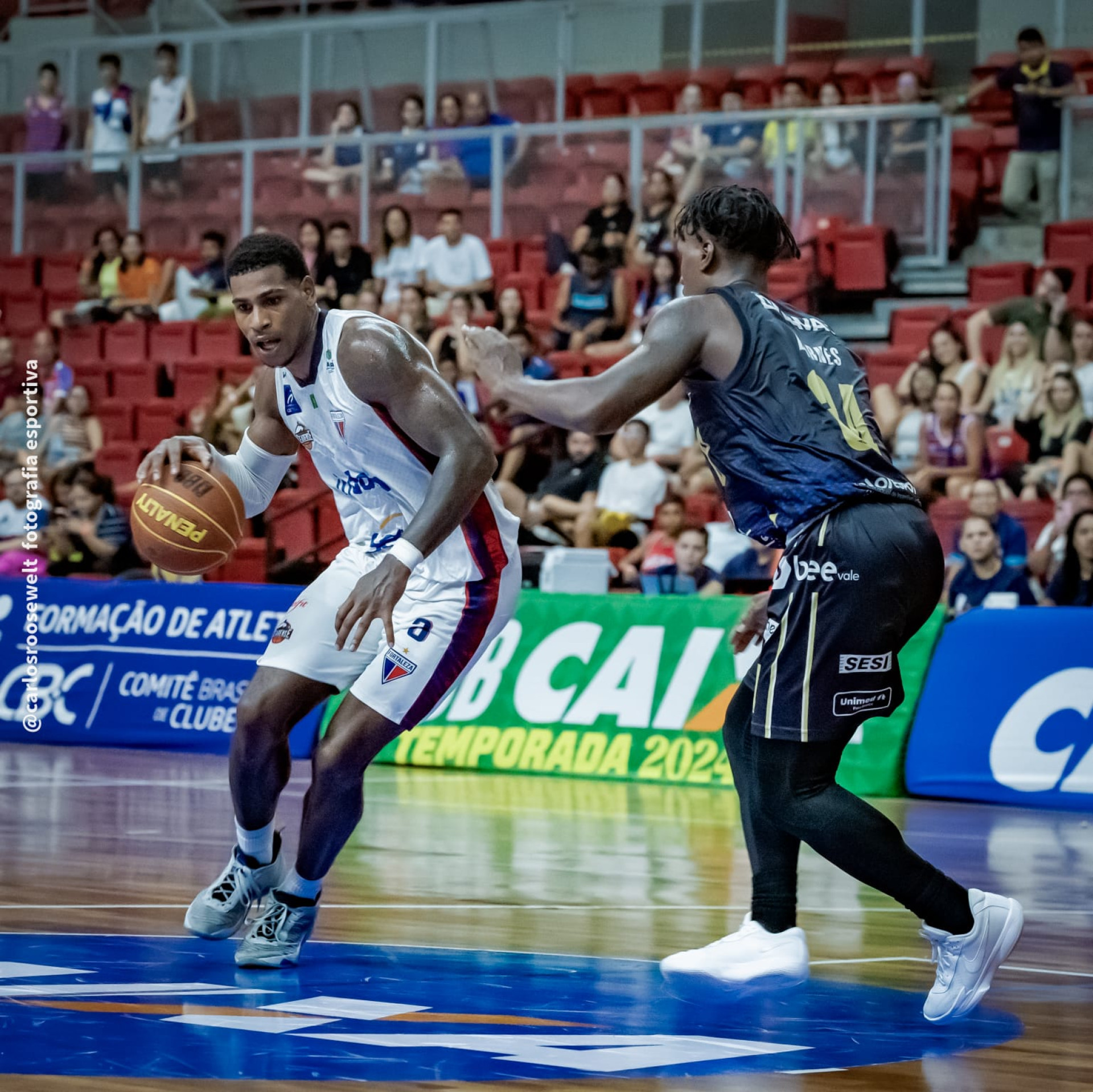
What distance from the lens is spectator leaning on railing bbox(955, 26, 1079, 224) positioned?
14.4 m

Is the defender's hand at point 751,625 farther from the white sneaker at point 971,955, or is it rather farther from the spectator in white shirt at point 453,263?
the spectator in white shirt at point 453,263

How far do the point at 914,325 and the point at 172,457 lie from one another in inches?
403

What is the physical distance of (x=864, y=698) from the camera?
14.2 feet

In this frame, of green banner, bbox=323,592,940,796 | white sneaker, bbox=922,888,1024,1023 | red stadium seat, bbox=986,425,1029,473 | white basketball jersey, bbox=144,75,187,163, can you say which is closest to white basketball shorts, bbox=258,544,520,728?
white sneaker, bbox=922,888,1024,1023

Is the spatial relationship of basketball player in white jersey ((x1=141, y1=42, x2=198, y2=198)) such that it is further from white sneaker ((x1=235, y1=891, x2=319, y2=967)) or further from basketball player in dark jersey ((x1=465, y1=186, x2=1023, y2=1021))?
basketball player in dark jersey ((x1=465, y1=186, x2=1023, y2=1021))

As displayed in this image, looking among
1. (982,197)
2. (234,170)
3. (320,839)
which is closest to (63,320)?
(234,170)

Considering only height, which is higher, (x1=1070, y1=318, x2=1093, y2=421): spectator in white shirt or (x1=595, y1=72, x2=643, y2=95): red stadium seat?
(x1=595, y1=72, x2=643, y2=95): red stadium seat

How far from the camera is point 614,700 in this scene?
11164 millimetres

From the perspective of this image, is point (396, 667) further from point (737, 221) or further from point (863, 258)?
point (863, 258)

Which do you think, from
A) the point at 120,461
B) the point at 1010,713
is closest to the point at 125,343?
the point at 120,461

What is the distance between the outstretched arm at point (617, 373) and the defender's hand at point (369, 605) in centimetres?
53

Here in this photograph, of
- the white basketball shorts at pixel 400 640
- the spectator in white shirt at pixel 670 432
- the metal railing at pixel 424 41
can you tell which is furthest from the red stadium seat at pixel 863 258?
the white basketball shorts at pixel 400 640

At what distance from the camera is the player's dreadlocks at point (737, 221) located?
4.54 metres

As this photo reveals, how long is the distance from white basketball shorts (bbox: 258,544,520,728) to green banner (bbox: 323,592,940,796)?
560cm
